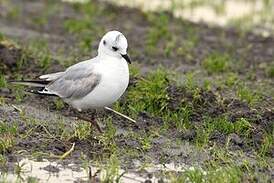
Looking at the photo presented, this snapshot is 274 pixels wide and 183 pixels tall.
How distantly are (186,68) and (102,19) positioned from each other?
2973mm

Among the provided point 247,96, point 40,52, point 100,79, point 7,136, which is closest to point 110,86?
point 100,79

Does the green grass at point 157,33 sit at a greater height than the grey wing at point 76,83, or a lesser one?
lesser

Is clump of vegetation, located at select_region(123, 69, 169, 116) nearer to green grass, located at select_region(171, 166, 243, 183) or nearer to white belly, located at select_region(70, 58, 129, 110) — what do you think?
white belly, located at select_region(70, 58, 129, 110)

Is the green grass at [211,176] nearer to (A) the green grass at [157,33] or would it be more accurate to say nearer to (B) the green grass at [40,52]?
(B) the green grass at [40,52]

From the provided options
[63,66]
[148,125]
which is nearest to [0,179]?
[148,125]

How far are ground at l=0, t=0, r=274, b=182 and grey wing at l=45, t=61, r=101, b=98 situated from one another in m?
→ 0.31

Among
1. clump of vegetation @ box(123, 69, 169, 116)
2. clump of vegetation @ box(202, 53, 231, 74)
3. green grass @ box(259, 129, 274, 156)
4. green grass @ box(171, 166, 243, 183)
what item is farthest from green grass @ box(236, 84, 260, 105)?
green grass @ box(171, 166, 243, 183)

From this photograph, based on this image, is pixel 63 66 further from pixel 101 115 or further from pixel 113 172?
pixel 113 172

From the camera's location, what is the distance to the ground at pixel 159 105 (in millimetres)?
6801

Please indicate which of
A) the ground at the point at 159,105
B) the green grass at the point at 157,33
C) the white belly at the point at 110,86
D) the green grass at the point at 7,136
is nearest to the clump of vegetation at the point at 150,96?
the ground at the point at 159,105

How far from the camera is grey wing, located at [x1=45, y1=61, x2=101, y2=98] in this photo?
23.0 feet

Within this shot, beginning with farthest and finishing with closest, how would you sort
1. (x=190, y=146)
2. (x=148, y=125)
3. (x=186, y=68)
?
(x=186, y=68) → (x=148, y=125) → (x=190, y=146)

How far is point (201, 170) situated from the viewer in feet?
21.5

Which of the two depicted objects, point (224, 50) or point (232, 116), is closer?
point (232, 116)
